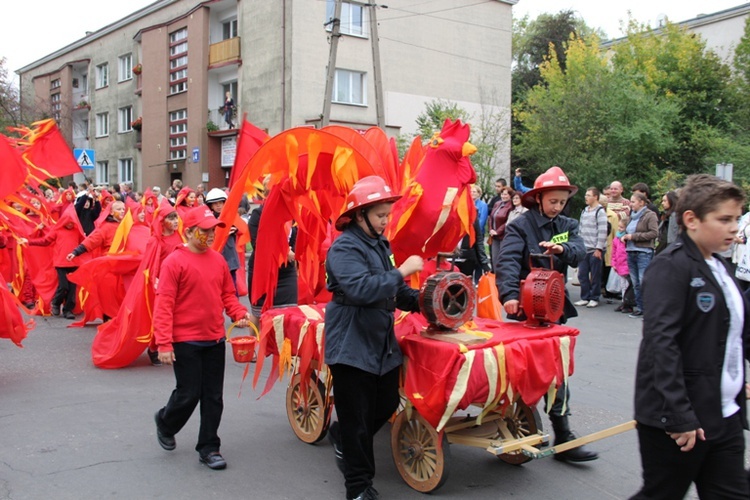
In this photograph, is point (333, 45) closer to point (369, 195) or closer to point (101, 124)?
point (369, 195)

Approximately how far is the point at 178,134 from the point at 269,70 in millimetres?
7091

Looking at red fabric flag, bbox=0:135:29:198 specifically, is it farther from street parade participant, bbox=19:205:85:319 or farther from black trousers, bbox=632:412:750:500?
black trousers, bbox=632:412:750:500

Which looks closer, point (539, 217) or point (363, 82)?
point (539, 217)

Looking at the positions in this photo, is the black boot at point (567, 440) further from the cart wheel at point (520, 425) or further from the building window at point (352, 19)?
the building window at point (352, 19)

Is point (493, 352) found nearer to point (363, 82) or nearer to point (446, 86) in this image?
point (363, 82)

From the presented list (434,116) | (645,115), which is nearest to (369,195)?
(434,116)

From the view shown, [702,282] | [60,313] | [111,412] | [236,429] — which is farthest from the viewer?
[60,313]

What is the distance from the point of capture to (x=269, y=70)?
25.8 meters

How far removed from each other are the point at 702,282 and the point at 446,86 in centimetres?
2750

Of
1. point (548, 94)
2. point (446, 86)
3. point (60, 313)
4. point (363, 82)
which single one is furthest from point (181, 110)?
point (60, 313)

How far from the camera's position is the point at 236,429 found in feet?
18.3

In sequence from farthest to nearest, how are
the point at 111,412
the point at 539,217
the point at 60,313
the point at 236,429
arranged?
1. the point at 60,313
2. the point at 111,412
3. the point at 236,429
4. the point at 539,217

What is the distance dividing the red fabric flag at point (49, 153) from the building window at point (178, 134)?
23.1 metres

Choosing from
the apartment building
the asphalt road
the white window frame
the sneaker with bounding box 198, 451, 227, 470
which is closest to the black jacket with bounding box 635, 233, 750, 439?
the asphalt road
